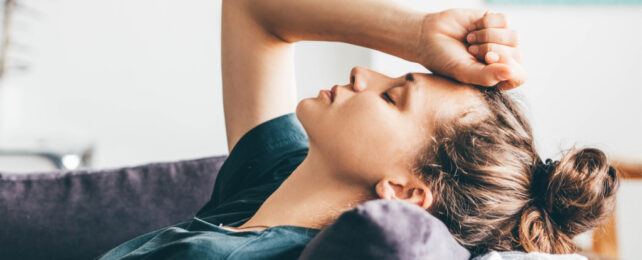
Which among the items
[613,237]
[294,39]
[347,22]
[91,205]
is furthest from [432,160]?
[613,237]

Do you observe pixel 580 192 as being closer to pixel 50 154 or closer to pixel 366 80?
pixel 366 80

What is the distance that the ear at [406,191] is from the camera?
802mm

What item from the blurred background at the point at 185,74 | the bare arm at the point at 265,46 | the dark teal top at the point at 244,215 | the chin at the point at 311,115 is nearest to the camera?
the dark teal top at the point at 244,215

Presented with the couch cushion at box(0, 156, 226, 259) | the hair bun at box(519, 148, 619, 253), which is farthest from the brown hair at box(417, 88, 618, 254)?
the couch cushion at box(0, 156, 226, 259)

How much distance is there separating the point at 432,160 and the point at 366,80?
19cm

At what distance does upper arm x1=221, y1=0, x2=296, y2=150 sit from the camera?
1.09m

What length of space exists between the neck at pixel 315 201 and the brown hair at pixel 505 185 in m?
0.13

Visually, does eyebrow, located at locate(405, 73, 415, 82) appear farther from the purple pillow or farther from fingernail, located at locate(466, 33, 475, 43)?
the purple pillow

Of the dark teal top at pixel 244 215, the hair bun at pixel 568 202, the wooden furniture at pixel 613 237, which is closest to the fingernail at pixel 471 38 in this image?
the hair bun at pixel 568 202

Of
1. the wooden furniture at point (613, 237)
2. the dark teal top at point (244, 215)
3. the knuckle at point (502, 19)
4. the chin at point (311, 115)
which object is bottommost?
the wooden furniture at point (613, 237)

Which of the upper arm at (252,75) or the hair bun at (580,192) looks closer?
the hair bun at (580,192)

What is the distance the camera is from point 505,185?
0.79 metres

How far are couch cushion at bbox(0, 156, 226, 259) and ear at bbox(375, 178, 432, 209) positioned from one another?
0.51 m

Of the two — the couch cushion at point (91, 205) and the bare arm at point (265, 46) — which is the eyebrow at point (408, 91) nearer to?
the bare arm at point (265, 46)
